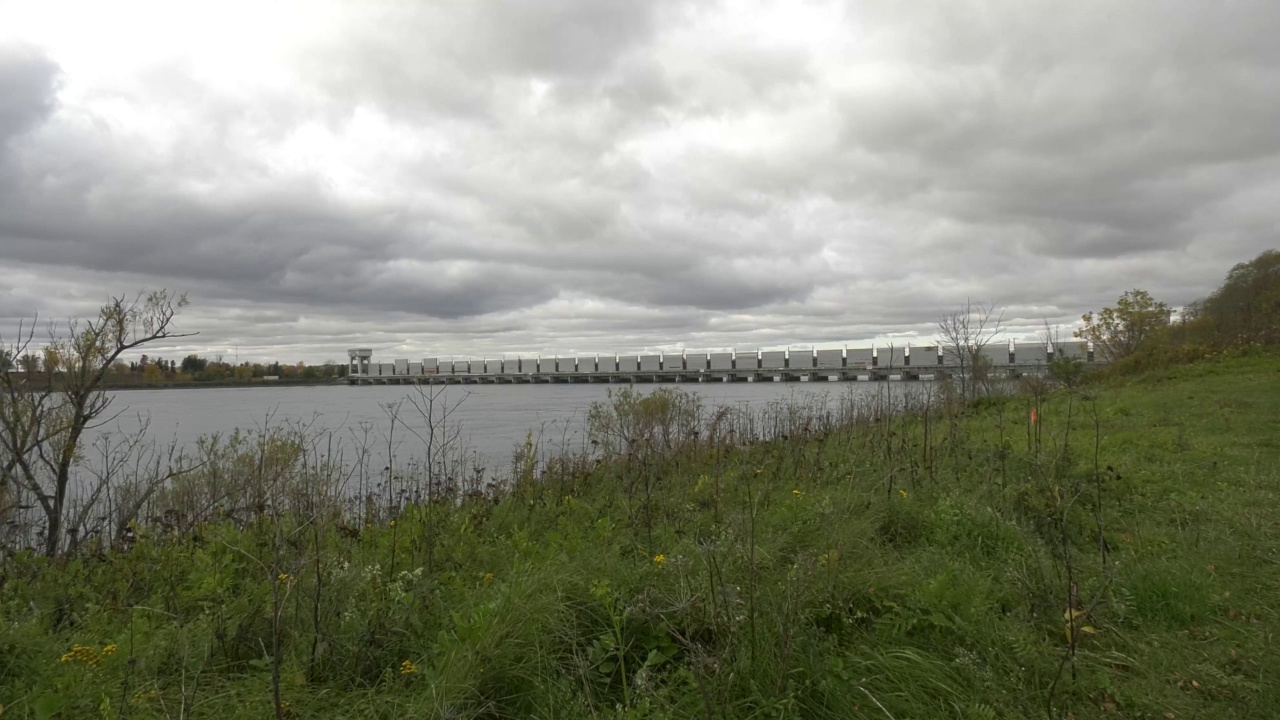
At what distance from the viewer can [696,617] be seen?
3756 mm

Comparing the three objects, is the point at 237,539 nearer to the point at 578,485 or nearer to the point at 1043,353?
the point at 578,485

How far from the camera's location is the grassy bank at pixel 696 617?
10.3ft

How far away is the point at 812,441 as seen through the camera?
1090 centimetres

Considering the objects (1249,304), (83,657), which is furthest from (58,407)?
(1249,304)

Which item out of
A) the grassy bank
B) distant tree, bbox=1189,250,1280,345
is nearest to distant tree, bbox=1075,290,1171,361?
distant tree, bbox=1189,250,1280,345

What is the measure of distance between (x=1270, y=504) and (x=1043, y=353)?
67.7 ft

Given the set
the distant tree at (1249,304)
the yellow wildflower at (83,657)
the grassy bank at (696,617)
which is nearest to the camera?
the grassy bank at (696,617)

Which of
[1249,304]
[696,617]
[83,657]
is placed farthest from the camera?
[1249,304]

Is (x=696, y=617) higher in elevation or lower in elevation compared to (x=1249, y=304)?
lower

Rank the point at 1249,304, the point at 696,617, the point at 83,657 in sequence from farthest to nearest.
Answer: the point at 1249,304, the point at 696,617, the point at 83,657

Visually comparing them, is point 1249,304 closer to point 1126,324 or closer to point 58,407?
point 1126,324

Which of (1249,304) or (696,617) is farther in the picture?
(1249,304)

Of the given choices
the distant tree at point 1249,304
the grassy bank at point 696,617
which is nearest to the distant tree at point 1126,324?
the distant tree at point 1249,304

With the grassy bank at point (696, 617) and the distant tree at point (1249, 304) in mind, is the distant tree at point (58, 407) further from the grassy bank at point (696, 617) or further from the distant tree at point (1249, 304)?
the distant tree at point (1249, 304)
